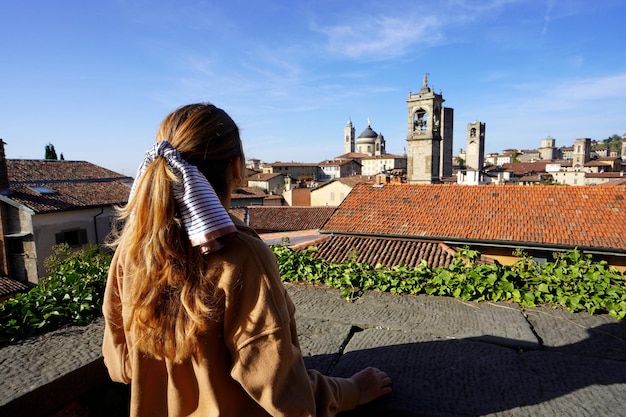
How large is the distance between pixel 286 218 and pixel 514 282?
20.9 m

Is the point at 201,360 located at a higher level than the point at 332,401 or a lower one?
higher

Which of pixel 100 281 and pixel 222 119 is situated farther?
pixel 100 281

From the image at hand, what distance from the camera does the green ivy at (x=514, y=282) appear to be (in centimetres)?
257

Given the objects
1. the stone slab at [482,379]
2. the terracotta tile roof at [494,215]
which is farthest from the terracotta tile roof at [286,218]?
the stone slab at [482,379]

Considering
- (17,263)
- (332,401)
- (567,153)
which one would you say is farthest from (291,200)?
(567,153)

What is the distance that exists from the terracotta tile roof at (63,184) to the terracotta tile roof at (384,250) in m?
12.4

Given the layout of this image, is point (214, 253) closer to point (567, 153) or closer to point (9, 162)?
point (9, 162)

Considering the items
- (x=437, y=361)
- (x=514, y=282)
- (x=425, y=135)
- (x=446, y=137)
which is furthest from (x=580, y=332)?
(x=446, y=137)

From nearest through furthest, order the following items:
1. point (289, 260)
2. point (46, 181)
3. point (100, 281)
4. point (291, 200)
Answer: point (100, 281), point (289, 260), point (46, 181), point (291, 200)

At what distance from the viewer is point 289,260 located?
11.8 ft

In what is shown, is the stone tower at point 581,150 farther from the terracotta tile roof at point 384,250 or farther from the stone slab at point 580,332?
the stone slab at point 580,332

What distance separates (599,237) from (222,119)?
12.1 meters

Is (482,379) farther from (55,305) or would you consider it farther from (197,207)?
(55,305)

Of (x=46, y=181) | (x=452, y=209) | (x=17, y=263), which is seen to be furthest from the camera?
(x=46, y=181)
